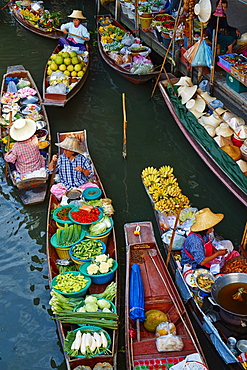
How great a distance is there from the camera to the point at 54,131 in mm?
10258

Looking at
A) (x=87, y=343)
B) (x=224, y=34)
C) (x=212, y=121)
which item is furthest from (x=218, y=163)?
(x=224, y=34)

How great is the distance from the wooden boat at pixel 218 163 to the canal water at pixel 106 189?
0.46 m

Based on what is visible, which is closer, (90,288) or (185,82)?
(90,288)

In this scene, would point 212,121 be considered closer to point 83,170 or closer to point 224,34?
point 83,170

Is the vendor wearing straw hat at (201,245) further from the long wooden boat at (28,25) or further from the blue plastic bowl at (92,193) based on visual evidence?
the long wooden boat at (28,25)

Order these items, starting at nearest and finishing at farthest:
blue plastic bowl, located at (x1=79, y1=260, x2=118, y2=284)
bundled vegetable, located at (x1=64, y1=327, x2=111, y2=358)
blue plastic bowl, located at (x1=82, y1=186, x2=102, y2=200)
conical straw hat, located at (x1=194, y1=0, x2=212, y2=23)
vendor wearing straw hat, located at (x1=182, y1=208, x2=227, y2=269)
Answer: bundled vegetable, located at (x1=64, y1=327, x2=111, y2=358) → blue plastic bowl, located at (x1=79, y1=260, x2=118, y2=284) → vendor wearing straw hat, located at (x1=182, y1=208, x2=227, y2=269) → blue plastic bowl, located at (x1=82, y1=186, x2=102, y2=200) → conical straw hat, located at (x1=194, y1=0, x2=212, y2=23)

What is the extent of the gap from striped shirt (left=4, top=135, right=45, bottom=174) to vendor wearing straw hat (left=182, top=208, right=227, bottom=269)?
3.44 metres

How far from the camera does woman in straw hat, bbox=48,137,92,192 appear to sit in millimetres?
7473

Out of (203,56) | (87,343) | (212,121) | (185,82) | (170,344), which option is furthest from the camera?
(185,82)

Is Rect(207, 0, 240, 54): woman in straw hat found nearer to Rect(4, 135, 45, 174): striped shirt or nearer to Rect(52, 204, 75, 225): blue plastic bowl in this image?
Rect(4, 135, 45, 174): striped shirt

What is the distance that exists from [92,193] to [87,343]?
3.02 meters

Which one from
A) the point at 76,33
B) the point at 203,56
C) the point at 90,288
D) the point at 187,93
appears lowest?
the point at 90,288

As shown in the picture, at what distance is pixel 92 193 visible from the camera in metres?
7.23

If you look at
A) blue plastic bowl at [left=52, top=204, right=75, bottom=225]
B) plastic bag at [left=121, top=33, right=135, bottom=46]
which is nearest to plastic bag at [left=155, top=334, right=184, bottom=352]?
blue plastic bowl at [left=52, top=204, right=75, bottom=225]
